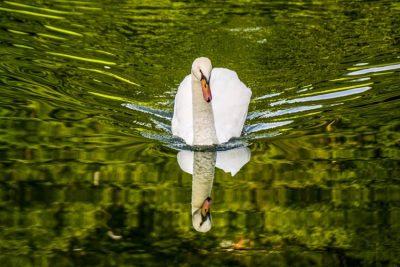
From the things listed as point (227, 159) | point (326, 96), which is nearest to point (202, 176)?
point (227, 159)

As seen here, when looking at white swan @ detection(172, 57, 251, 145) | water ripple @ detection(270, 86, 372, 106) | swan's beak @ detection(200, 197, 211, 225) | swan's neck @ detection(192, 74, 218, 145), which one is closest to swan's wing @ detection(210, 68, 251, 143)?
white swan @ detection(172, 57, 251, 145)

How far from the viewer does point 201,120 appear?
925 centimetres

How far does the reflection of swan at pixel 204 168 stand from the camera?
7401mm

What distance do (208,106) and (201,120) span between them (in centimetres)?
17

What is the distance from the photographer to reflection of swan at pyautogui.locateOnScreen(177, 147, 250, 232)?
24.3 ft

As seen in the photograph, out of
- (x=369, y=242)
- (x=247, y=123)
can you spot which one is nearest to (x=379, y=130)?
(x=247, y=123)

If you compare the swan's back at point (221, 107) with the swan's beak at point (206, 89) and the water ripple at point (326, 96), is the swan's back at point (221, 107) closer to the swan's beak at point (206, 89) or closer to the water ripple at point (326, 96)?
the water ripple at point (326, 96)

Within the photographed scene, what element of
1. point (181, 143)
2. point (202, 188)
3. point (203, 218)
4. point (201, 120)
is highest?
point (201, 120)

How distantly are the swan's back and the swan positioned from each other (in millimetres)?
369

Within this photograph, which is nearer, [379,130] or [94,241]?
[94,241]

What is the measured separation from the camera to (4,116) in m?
9.93

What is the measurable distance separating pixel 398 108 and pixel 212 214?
10.4ft

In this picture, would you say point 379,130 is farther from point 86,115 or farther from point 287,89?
point 86,115

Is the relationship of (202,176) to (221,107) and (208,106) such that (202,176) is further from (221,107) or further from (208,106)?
(221,107)
